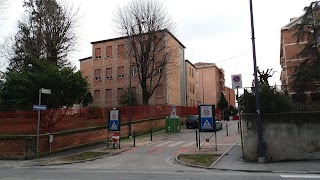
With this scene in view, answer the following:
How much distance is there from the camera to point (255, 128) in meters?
13.2

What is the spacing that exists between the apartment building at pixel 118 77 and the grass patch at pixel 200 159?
30.0 meters

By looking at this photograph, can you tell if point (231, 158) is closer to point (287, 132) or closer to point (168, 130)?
point (287, 132)

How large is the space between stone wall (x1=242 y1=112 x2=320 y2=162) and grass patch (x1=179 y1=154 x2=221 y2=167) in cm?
162

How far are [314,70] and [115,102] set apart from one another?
109ft

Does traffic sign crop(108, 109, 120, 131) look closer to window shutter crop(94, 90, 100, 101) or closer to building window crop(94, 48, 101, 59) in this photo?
window shutter crop(94, 90, 100, 101)

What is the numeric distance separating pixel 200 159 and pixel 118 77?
36.6 m

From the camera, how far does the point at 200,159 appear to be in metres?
14.0

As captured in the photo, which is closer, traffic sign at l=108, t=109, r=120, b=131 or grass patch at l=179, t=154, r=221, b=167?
grass patch at l=179, t=154, r=221, b=167

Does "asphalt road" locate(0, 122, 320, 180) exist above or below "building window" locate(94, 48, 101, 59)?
below

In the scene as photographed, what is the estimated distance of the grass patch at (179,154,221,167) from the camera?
42.8ft

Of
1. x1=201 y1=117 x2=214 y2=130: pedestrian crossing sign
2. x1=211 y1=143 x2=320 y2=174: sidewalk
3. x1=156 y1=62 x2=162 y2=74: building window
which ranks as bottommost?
x1=211 y1=143 x2=320 y2=174: sidewalk

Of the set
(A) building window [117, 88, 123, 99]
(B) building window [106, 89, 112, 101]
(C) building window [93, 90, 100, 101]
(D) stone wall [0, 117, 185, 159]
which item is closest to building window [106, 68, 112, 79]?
(B) building window [106, 89, 112, 101]

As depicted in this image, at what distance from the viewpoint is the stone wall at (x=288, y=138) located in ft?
42.2


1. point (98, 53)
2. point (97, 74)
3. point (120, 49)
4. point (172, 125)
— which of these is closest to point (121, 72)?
point (120, 49)
